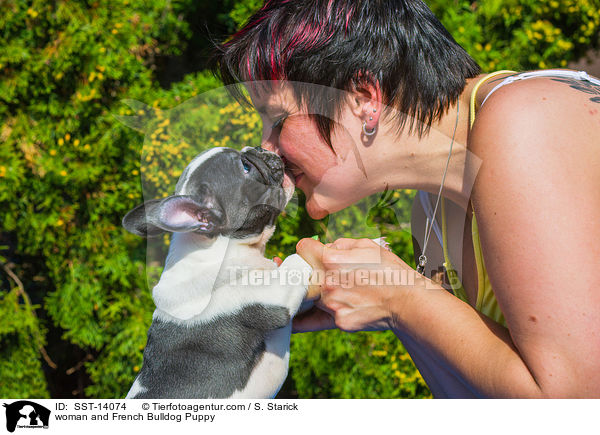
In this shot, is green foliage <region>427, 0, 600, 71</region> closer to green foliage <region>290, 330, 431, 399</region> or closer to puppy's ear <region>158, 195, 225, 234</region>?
green foliage <region>290, 330, 431, 399</region>

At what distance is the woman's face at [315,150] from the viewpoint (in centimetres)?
149

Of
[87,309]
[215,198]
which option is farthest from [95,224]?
[215,198]

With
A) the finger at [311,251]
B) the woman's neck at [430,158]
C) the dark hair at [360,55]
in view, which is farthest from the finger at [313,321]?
the dark hair at [360,55]

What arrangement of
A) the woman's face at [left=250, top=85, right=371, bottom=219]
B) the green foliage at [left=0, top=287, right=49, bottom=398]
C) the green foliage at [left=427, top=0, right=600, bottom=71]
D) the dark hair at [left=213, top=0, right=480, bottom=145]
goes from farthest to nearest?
the green foliage at [left=0, top=287, right=49, bottom=398] < the green foliage at [left=427, top=0, right=600, bottom=71] < the woman's face at [left=250, top=85, right=371, bottom=219] < the dark hair at [left=213, top=0, right=480, bottom=145]

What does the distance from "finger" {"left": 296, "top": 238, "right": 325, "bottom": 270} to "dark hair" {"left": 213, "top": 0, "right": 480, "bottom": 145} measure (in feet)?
1.22

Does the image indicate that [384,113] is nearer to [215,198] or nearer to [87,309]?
[215,198]

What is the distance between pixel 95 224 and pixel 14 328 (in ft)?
3.01

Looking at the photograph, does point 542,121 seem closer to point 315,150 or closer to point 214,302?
point 315,150

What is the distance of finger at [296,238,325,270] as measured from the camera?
64.8 inches

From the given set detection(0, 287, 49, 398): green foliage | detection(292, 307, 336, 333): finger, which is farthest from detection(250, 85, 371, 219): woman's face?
detection(0, 287, 49, 398): green foliage

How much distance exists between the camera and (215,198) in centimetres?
187

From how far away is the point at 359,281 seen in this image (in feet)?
5.04
